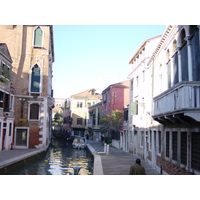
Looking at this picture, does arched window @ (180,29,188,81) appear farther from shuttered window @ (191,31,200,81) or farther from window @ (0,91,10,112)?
window @ (0,91,10,112)

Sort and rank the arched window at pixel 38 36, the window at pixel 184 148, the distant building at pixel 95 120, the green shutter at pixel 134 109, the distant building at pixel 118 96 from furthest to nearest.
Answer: the distant building at pixel 95 120
the distant building at pixel 118 96
the arched window at pixel 38 36
the green shutter at pixel 134 109
the window at pixel 184 148

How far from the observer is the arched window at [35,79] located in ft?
80.1

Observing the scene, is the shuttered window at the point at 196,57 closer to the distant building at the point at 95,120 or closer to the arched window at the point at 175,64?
the arched window at the point at 175,64

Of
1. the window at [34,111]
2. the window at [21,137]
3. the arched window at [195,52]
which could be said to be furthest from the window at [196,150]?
the window at [21,137]

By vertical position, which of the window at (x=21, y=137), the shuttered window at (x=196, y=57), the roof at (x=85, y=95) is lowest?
the window at (x=21, y=137)

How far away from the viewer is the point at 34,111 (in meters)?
24.2

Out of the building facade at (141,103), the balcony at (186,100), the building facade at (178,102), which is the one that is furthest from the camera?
the building facade at (141,103)

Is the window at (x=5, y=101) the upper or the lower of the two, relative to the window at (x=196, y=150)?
upper

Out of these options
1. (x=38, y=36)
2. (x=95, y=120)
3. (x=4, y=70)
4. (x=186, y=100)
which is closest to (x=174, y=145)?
(x=186, y=100)

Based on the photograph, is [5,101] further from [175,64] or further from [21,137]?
[175,64]

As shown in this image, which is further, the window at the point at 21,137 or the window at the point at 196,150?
the window at the point at 21,137

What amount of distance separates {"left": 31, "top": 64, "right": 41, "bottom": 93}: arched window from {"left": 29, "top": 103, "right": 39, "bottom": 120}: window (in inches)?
51.4
